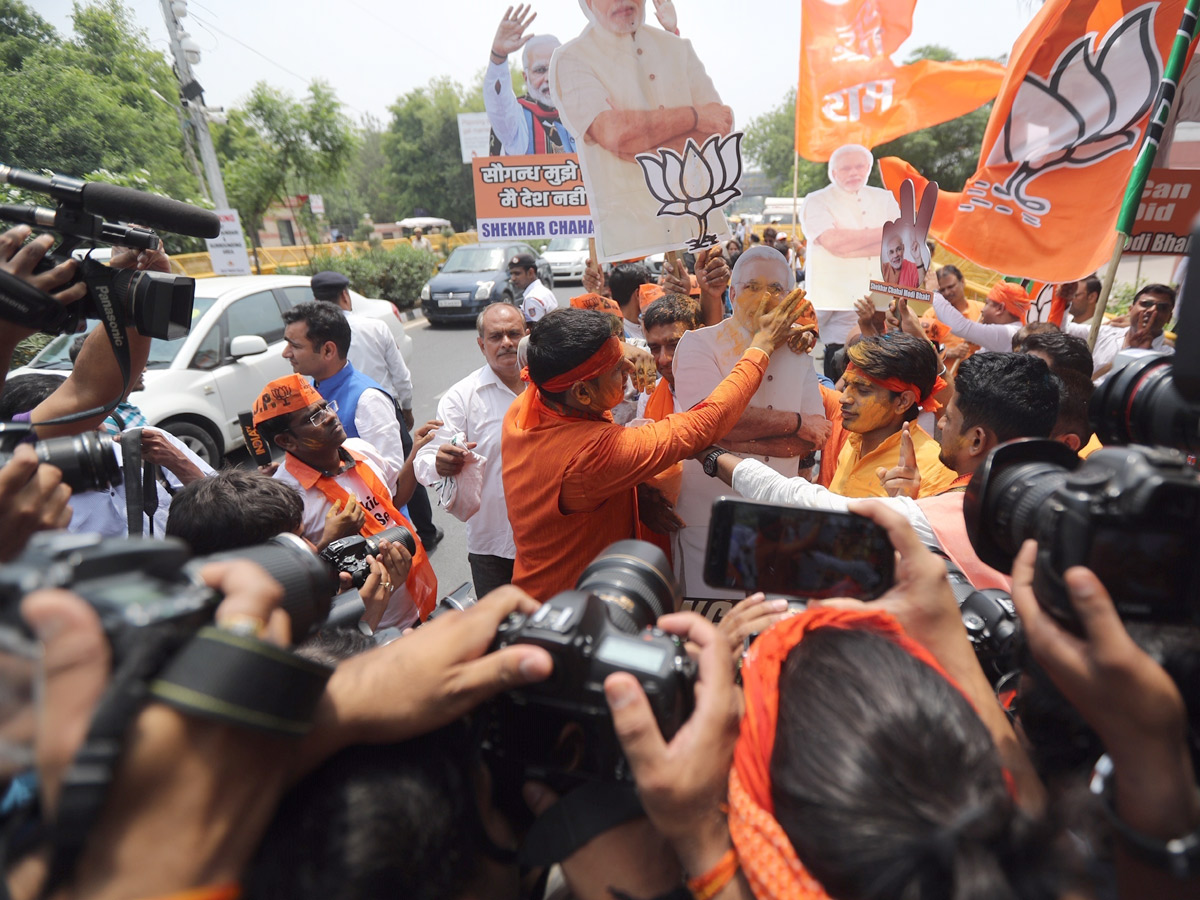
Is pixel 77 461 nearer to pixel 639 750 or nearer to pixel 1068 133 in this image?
pixel 639 750

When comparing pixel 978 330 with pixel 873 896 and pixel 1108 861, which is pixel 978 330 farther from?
pixel 873 896

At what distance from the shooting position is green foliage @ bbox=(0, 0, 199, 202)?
11.3 m

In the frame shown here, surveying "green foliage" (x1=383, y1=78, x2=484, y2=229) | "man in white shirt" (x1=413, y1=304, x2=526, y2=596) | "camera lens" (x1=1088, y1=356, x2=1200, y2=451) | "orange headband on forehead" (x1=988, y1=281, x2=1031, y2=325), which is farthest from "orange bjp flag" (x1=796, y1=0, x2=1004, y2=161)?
"green foliage" (x1=383, y1=78, x2=484, y2=229)

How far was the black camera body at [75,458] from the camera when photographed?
1.15 m

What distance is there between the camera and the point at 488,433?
2.89 metres

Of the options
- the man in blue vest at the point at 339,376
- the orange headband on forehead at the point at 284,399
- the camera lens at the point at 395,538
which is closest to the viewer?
the camera lens at the point at 395,538

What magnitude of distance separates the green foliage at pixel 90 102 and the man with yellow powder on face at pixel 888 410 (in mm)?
11364

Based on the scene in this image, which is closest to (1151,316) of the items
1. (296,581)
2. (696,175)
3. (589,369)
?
(696,175)

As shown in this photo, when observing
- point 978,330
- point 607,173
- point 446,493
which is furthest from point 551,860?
point 978,330

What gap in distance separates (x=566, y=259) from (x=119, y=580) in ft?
60.3

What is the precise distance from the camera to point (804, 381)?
2348mm

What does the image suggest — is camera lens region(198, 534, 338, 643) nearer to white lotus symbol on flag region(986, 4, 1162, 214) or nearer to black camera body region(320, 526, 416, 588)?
black camera body region(320, 526, 416, 588)

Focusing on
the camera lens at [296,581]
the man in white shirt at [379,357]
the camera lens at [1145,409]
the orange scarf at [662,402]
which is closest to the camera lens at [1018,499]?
the camera lens at [1145,409]

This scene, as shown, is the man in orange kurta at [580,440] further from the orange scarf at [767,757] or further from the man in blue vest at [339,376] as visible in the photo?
the man in blue vest at [339,376]
